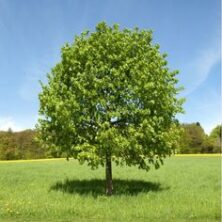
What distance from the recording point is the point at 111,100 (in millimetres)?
21859

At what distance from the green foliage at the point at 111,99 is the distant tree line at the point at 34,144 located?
239 feet

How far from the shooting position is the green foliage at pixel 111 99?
2125cm

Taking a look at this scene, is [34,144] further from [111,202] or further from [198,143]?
[111,202]

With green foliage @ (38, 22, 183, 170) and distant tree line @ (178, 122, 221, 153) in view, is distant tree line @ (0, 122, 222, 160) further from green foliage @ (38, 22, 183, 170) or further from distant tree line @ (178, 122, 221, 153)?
green foliage @ (38, 22, 183, 170)

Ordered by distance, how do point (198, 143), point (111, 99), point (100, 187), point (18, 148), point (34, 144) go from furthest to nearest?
1. point (198, 143)
2. point (34, 144)
3. point (18, 148)
4. point (100, 187)
5. point (111, 99)

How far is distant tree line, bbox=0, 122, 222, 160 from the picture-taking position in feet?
329

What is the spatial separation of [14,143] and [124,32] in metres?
83.5

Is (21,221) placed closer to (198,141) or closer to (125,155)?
(125,155)

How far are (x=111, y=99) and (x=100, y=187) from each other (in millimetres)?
7084

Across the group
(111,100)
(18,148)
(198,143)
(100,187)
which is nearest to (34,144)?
(18,148)

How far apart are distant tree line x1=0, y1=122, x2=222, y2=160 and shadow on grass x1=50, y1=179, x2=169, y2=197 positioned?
6734 cm

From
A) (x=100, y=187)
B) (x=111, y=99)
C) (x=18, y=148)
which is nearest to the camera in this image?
(x=111, y=99)

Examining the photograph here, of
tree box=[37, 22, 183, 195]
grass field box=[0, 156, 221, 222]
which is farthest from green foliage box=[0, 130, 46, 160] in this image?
tree box=[37, 22, 183, 195]

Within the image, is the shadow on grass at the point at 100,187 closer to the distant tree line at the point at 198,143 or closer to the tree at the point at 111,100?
the tree at the point at 111,100
